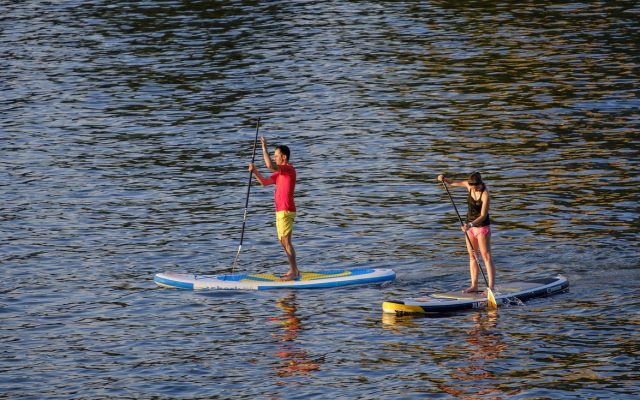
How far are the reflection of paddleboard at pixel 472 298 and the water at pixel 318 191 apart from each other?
0.28 meters

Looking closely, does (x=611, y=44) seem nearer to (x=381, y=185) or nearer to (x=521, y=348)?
(x=381, y=185)

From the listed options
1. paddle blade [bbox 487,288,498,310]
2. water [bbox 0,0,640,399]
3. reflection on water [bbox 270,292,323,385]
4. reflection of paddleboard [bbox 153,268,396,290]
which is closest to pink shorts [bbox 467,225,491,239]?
paddle blade [bbox 487,288,498,310]

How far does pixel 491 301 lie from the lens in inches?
955

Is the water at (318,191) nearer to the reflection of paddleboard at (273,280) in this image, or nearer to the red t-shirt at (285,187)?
the reflection of paddleboard at (273,280)

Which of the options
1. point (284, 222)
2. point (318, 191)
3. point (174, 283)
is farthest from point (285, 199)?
point (318, 191)

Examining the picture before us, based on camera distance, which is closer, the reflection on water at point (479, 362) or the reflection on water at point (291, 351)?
the reflection on water at point (479, 362)

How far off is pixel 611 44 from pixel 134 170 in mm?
22563

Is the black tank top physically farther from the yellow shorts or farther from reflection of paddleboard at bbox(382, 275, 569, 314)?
the yellow shorts

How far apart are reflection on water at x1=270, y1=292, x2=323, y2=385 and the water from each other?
7 centimetres

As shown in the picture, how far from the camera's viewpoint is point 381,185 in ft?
116

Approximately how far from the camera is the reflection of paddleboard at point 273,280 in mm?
26250

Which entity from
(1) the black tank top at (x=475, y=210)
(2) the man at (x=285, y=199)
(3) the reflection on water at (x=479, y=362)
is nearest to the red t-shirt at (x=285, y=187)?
(2) the man at (x=285, y=199)

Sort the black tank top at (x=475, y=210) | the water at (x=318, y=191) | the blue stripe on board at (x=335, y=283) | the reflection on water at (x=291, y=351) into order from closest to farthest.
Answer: the reflection on water at (x=291, y=351)
the water at (x=318, y=191)
the black tank top at (x=475, y=210)
the blue stripe on board at (x=335, y=283)

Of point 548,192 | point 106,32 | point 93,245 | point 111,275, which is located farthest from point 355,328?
point 106,32
